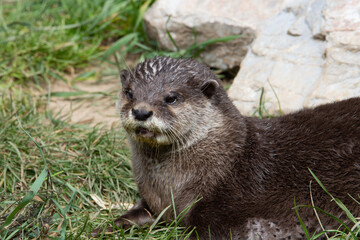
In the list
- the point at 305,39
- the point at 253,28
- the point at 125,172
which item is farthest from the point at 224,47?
the point at 125,172

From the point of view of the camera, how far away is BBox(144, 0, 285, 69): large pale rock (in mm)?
5098

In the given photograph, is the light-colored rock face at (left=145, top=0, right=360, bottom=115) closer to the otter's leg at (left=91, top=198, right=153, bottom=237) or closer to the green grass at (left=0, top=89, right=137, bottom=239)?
the green grass at (left=0, top=89, right=137, bottom=239)

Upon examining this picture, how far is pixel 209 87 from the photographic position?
3160 mm

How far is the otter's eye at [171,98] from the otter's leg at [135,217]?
0.77 m

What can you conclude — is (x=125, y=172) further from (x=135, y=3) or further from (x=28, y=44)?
(x=135, y=3)

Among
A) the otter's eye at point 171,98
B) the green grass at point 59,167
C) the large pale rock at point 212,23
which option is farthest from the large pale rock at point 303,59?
the otter's eye at point 171,98

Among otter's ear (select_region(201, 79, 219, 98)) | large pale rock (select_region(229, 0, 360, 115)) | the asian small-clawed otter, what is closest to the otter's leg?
the asian small-clawed otter

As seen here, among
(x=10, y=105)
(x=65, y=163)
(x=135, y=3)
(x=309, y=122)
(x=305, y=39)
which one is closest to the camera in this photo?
(x=309, y=122)

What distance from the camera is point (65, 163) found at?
3959mm

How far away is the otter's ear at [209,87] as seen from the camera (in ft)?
10.3

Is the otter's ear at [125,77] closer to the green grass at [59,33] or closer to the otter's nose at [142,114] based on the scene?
the otter's nose at [142,114]

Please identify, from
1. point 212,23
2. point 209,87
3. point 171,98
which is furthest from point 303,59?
point 171,98

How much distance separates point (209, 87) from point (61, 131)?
5.59 ft

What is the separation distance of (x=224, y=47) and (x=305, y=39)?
1139 mm
